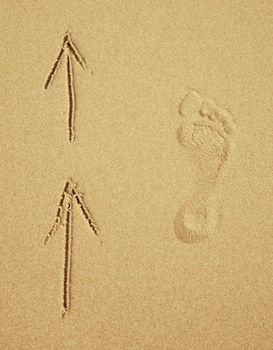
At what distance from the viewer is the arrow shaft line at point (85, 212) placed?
122 cm

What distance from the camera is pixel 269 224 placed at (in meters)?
1.23

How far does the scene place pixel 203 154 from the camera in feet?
3.97

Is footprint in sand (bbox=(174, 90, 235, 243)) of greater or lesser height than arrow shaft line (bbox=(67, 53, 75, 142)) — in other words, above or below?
below

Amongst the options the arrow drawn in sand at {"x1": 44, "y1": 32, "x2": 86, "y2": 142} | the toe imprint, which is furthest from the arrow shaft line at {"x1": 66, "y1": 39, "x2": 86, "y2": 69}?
the toe imprint

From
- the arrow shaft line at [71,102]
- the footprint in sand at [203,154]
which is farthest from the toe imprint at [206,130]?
the arrow shaft line at [71,102]

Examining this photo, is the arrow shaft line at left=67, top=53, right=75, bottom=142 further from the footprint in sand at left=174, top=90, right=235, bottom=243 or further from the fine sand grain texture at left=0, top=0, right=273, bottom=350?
the footprint in sand at left=174, top=90, right=235, bottom=243

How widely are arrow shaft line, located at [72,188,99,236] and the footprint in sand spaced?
196mm

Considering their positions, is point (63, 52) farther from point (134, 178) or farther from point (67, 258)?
point (67, 258)

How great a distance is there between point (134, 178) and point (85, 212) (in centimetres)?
15

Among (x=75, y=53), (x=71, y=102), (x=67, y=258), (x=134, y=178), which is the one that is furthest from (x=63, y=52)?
(x=67, y=258)

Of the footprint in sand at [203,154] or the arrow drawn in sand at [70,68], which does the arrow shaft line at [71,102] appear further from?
the footprint in sand at [203,154]

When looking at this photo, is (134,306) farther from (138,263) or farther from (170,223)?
(170,223)

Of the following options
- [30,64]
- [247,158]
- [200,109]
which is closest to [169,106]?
[200,109]

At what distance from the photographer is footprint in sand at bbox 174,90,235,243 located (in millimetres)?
1207
